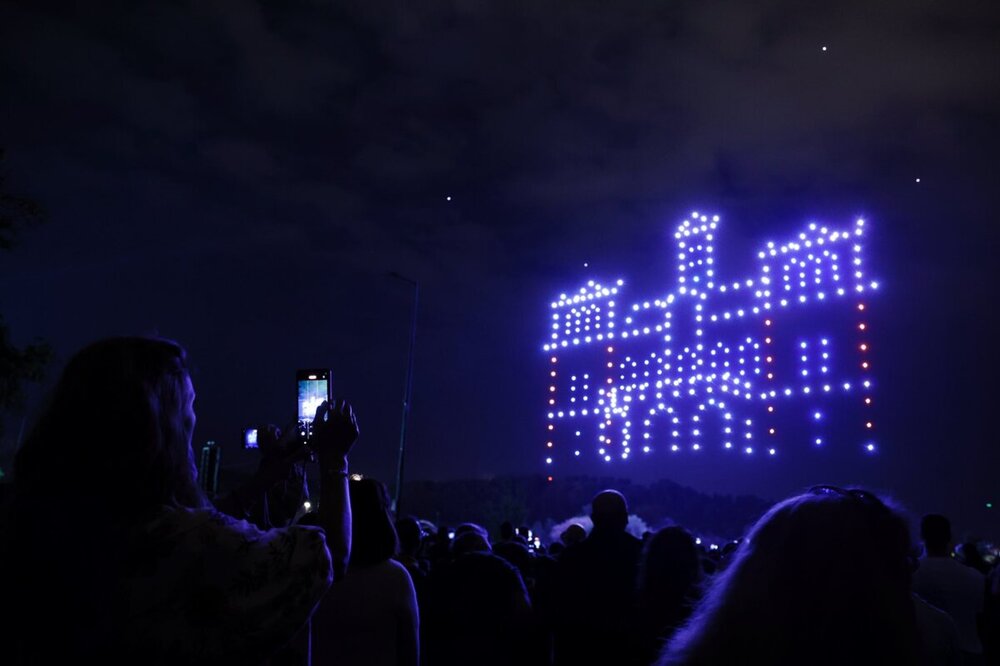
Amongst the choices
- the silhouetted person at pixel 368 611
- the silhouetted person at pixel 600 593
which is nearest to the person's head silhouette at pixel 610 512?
the silhouetted person at pixel 600 593

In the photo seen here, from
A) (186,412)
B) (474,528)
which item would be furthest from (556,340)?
(186,412)

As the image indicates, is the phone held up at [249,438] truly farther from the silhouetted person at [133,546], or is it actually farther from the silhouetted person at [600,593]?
the silhouetted person at [600,593]

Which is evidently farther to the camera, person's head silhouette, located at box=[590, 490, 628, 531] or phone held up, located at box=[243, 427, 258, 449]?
person's head silhouette, located at box=[590, 490, 628, 531]

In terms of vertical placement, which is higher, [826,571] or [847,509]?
[847,509]

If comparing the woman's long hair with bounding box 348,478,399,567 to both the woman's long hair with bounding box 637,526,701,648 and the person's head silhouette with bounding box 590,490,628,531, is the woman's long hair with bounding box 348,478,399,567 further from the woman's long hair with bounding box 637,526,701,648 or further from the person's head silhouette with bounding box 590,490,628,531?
the person's head silhouette with bounding box 590,490,628,531

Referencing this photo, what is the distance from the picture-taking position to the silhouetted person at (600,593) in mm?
4695

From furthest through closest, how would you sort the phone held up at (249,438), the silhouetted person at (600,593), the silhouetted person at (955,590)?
the silhouetted person at (955,590), the silhouetted person at (600,593), the phone held up at (249,438)

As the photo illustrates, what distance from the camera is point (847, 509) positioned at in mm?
1804

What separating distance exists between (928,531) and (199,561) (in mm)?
6996

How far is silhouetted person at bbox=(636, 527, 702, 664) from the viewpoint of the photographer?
429 cm

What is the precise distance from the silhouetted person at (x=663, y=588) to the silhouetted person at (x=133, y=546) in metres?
2.97

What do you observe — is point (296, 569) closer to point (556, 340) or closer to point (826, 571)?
point (826, 571)

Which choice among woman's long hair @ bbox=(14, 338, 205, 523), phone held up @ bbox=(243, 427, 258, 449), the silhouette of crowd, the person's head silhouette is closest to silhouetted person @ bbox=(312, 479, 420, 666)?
phone held up @ bbox=(243, 427, 258, 449)

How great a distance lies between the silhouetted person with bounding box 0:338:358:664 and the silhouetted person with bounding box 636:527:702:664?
297 centimetres
